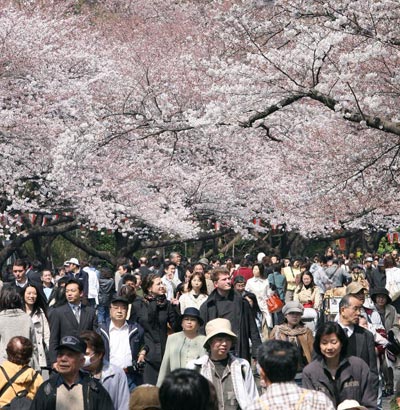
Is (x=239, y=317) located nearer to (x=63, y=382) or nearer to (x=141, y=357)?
(x=141, y=357)

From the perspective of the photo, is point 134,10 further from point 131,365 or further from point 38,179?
point 131,365

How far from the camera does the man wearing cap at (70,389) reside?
613 cm

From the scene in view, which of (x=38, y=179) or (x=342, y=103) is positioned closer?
(x=342, y=103)

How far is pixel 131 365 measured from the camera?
30.9 ft

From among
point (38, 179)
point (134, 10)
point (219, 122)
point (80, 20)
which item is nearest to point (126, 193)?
point (38, 179)

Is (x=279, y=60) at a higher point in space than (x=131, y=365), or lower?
higher

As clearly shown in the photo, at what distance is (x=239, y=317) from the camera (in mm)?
10664

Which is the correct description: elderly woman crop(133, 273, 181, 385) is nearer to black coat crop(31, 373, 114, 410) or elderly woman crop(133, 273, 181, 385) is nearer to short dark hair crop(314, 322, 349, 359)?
short dark hair crop(314, 322, 349, 359)

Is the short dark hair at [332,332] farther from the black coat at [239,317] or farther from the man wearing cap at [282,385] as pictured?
the black coat at [239,317]

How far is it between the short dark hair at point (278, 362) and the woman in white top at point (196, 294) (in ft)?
22.0

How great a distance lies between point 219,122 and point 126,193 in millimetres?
15463

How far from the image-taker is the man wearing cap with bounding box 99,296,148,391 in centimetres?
923

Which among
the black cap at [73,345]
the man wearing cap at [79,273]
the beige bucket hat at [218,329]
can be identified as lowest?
the black cap at [73,345]

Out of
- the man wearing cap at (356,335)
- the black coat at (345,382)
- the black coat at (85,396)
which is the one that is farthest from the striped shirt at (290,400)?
the man wearing cap at (356,335)
